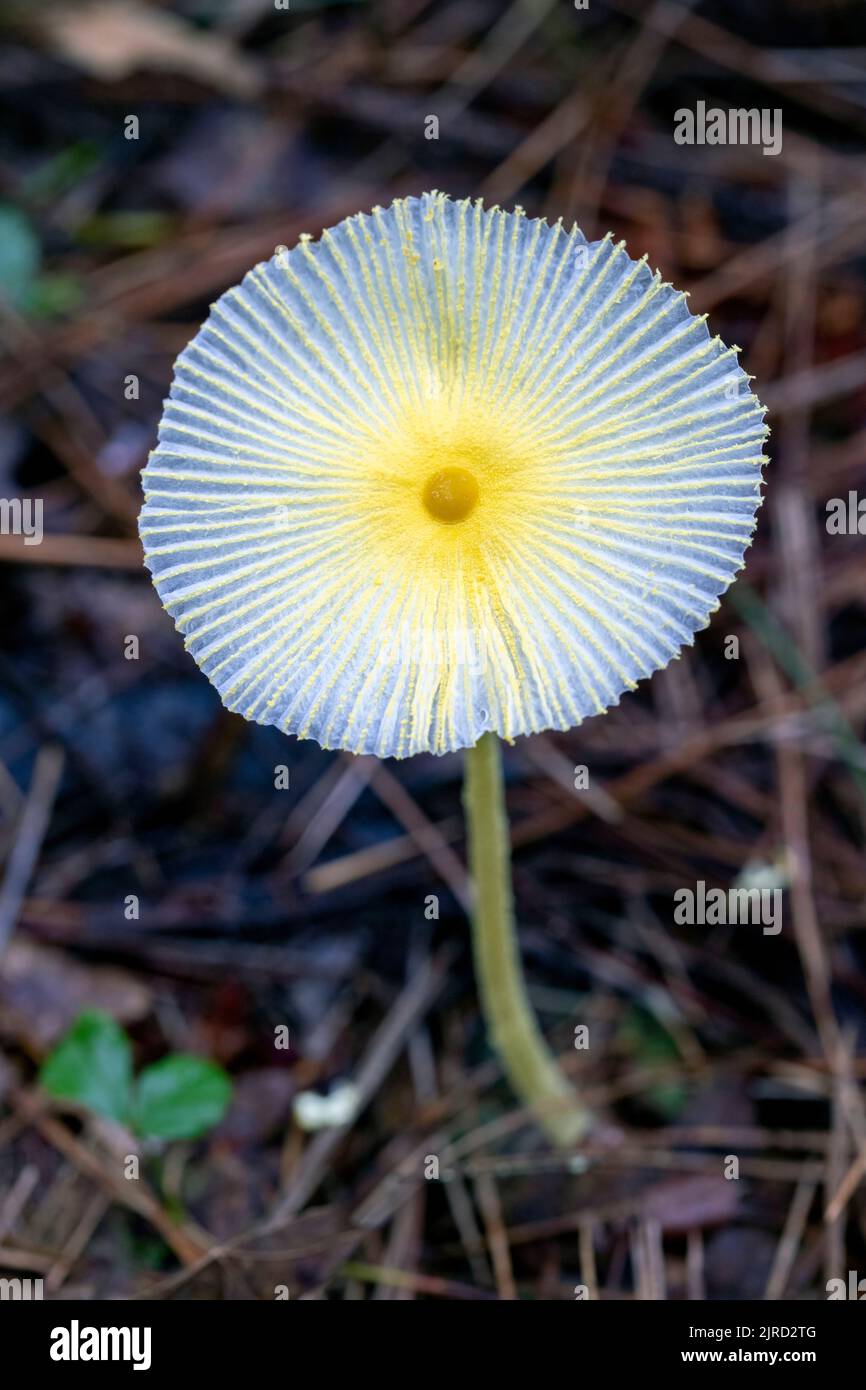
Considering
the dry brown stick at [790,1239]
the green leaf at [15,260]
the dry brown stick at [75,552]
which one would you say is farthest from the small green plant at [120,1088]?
the green leaf at [15,260]

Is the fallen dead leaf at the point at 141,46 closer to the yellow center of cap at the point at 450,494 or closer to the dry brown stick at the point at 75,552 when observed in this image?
the dry brown stick at the point at 75,552

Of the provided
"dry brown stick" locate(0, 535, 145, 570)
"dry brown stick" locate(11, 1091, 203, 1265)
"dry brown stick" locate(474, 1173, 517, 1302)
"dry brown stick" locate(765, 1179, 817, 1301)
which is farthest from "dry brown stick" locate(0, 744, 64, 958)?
"dry brown stick" locate(765, 1179, 817, 1301)

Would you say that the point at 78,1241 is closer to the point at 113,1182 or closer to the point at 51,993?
the point at 113,1182

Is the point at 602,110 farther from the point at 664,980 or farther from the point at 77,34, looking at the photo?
the point at 664,980

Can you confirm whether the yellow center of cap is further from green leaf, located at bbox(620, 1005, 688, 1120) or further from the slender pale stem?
green leaf, located at bbox(620, 1005, 688, 1120)

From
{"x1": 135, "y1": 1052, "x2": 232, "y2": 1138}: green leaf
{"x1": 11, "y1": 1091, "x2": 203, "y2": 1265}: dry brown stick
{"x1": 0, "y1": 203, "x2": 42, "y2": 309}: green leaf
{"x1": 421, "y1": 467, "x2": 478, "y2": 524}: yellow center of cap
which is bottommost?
{"x1": 11, "y1": 1091, "x2": 203, "y2": 1265}: dry brown stick

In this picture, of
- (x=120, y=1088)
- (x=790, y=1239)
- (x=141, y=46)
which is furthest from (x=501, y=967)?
(x=141, y=46)
